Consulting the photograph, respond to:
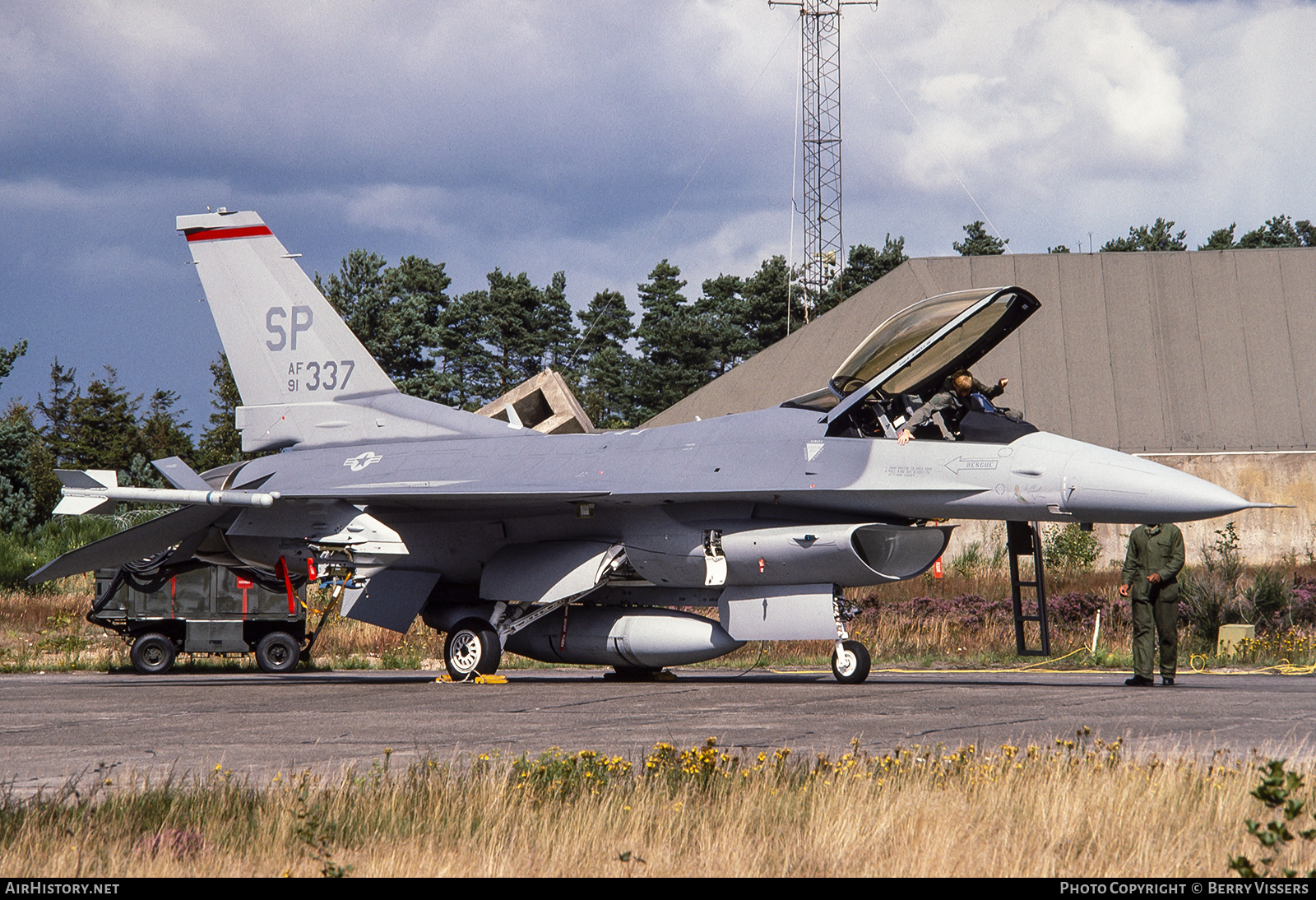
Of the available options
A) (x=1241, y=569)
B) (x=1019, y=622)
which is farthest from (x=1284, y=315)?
(x=1019, y=622)

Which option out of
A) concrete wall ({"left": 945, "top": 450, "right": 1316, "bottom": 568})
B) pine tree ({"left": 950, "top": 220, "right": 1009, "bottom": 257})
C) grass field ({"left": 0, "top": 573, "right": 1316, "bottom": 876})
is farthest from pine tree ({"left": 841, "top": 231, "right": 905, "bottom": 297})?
grass field ({"left": 0, "top": 573, "right": 1316, "bottom": 876})

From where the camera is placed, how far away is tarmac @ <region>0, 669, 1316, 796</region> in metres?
6.58

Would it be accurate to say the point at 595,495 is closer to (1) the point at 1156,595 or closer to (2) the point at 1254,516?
(1) the point at 1156,595

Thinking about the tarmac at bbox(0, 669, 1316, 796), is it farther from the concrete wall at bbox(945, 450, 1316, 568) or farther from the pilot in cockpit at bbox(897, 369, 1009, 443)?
the concrete wall at bbox(945, 450, 1316, 568)

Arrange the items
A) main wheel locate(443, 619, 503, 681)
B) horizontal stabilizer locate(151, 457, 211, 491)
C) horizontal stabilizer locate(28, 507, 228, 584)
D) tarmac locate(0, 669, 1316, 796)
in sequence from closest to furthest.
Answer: tarmac locate(0, 669, 1316, 796)
horizontal stabilizer locate(151, 457, 211, 491)
main wheel locate(443, 619, 503, 681)
horizontal stabilizer locate(28, 507, 228, 584)

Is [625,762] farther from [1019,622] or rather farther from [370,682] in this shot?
[370,682]

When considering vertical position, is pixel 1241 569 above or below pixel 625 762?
above

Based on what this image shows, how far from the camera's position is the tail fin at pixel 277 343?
47.5 ft

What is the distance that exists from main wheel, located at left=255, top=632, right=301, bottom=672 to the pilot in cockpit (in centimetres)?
1054

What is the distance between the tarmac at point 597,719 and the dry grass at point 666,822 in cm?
93

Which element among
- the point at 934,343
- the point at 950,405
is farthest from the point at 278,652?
the point at 934,343

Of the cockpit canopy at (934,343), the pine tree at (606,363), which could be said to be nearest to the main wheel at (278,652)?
the cockpit canopy at (934,343)

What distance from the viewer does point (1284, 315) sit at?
29.1 metres
